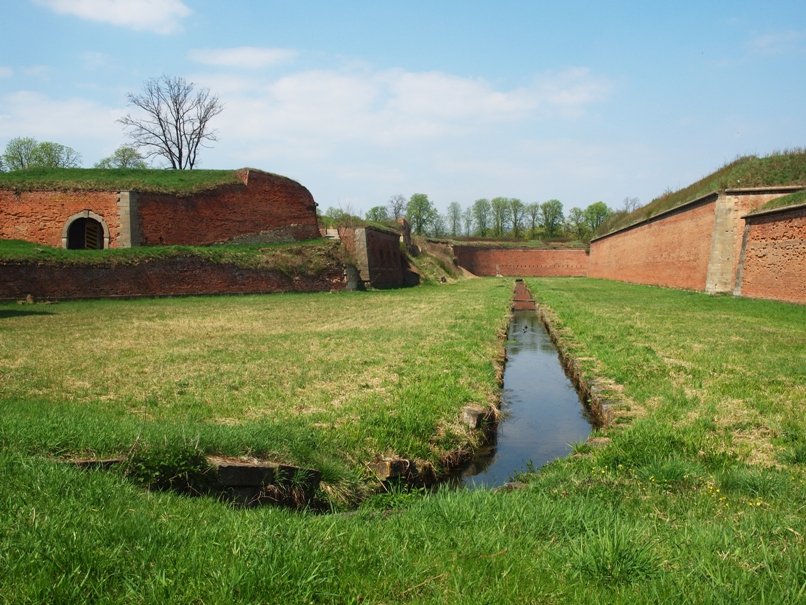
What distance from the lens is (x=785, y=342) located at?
9227 millimetres

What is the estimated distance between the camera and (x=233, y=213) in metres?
25.9

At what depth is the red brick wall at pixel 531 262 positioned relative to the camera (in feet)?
199

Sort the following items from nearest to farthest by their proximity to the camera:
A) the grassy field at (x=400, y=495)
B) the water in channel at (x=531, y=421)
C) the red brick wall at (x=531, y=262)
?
the grassy field at (x=400, y=495)
the water in channel at (x=531, y=421)
the red brick wall at (x=531, y=262)

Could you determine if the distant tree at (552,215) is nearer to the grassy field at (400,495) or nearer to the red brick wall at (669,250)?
the red brick wall at (669,250)

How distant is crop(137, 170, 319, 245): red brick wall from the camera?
24.0 metres

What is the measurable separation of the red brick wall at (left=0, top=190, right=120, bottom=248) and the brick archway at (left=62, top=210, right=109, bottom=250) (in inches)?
6.3

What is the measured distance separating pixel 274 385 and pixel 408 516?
3.82 metres

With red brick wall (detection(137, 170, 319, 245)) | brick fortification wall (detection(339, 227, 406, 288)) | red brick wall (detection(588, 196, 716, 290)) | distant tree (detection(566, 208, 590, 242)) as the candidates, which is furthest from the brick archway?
distant tree (detection(566, 208, 590, 242))

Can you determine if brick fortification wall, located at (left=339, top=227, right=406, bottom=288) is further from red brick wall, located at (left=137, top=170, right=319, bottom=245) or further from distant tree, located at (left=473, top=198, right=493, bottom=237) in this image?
distant tree, located at (left=473, top=198, right=493, bottom=237)

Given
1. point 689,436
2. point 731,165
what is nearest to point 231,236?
point 731,165

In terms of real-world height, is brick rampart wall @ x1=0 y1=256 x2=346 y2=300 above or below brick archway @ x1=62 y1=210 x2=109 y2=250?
below

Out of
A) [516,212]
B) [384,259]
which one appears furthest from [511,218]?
[384,259]

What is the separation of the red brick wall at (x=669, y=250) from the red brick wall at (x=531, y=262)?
18.7 m

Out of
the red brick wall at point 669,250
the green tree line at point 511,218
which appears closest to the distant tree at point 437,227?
the green tree line at point 511,218
